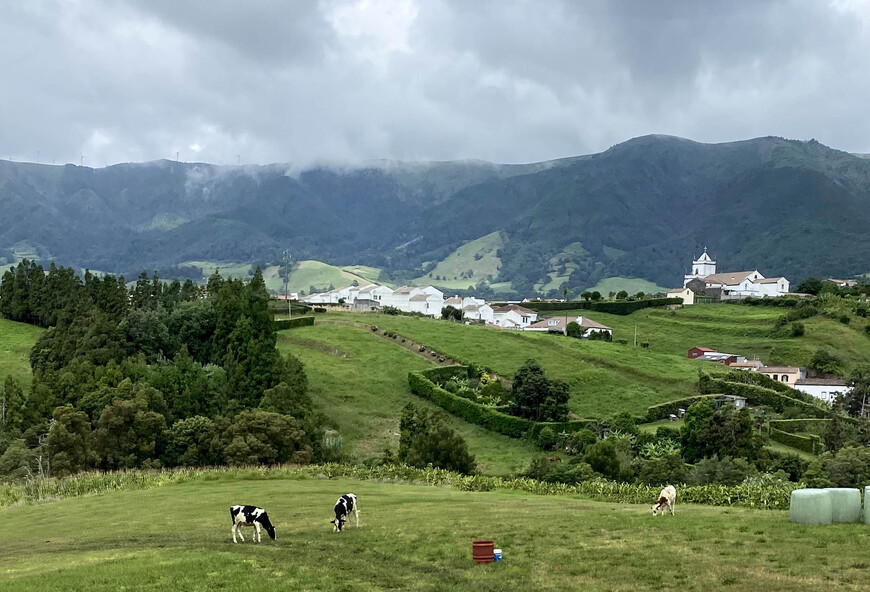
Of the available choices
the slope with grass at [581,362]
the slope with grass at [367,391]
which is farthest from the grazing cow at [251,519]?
the slope with grass at [581,362]

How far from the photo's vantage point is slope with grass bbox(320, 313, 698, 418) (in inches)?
3312

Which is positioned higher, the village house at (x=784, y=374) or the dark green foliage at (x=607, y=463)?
the village house at (x=784, y=374)

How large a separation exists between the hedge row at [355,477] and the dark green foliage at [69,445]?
4149 millimetres

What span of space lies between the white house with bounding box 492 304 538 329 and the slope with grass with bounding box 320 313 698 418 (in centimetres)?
2673

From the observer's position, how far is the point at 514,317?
143875 mm

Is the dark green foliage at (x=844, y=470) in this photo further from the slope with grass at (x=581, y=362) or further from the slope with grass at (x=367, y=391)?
the slope with grass at (x=581, y=362)

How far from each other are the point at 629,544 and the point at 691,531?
2526mm

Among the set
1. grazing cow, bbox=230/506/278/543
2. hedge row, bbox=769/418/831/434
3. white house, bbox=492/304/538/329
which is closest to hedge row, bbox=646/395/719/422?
hedge row, bbox=769/418/831/434

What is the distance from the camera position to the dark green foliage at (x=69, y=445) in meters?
53.8

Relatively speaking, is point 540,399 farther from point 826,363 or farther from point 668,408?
point 826,363

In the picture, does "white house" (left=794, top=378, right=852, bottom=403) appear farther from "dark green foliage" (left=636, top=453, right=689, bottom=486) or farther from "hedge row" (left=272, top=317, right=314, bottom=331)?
"hedge row" (left=272, top=317, right=314, bottom=331)

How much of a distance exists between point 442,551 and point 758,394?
67739 millimetres

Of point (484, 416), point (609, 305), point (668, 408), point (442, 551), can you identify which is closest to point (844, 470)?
point (668, 408)

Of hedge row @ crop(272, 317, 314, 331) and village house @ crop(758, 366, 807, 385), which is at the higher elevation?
hedge row @ crop(272, 317, 314, 331)
